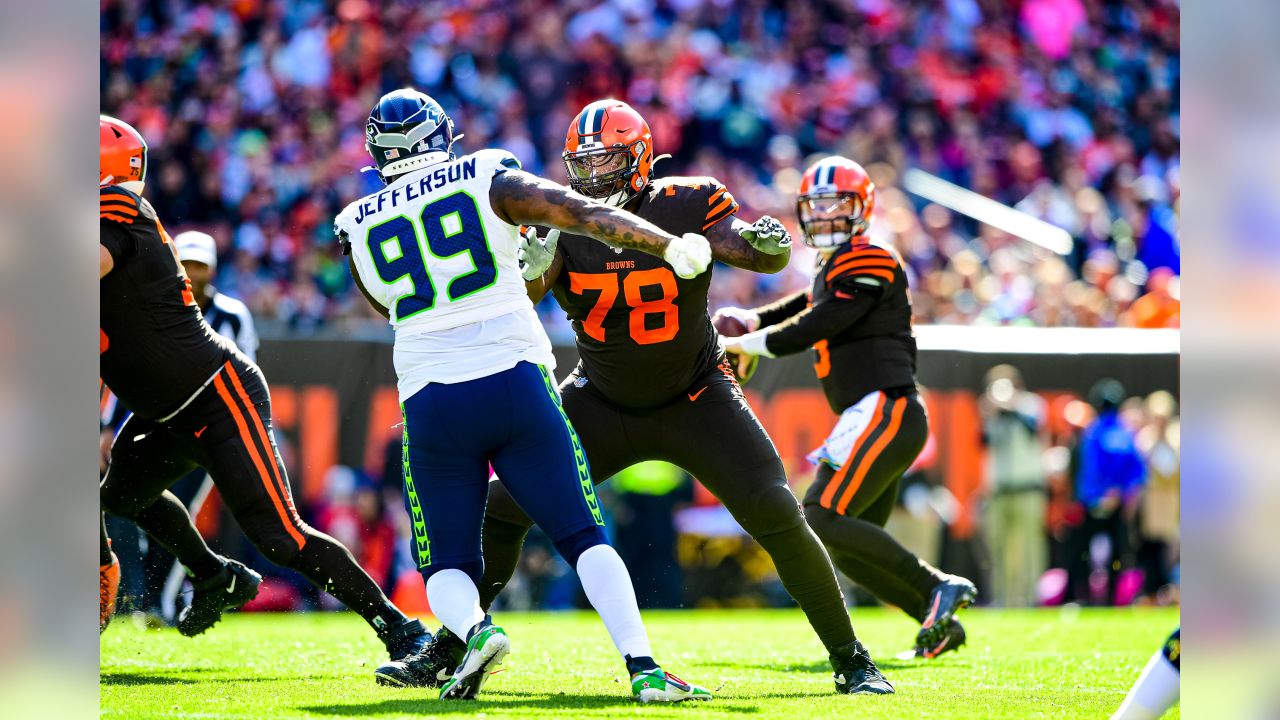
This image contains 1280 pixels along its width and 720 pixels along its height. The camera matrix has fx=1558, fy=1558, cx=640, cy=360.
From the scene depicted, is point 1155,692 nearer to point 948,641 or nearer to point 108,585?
point 948,641

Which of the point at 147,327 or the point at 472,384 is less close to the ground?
the point at 147,327

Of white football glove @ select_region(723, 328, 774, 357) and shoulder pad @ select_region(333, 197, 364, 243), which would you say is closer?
shoulder pad @ select_region(333, 197, 364, 243)

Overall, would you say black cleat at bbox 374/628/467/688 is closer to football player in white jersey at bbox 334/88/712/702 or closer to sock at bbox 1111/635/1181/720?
football player in white jersey at bbox 334/88/712/702

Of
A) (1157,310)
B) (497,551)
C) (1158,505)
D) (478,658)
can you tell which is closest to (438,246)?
(478,658)

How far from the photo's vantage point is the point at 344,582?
5984 millimetres

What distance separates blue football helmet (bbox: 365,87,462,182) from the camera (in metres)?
5.10

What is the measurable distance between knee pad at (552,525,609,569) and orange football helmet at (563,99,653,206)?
1.40m

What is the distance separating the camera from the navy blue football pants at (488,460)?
4934mm

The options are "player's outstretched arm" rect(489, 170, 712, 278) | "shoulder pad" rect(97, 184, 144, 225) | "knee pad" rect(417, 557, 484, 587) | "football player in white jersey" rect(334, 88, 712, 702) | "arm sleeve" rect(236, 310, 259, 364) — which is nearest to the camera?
"player's outstretched arm" rect(489, 170, 712, 278)

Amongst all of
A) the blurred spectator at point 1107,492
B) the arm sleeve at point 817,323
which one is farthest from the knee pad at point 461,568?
the blurred spectator at point 1107,492

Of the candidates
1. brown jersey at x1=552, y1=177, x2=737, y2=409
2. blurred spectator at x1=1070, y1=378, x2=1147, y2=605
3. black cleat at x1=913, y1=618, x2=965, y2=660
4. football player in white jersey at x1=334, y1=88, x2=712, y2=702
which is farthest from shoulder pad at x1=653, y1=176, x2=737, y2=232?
blurred spectator at x1=1070, y1=378, x2=1147, y2=605

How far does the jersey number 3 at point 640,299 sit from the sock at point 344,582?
139 centimetres

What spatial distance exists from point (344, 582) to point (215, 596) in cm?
103
